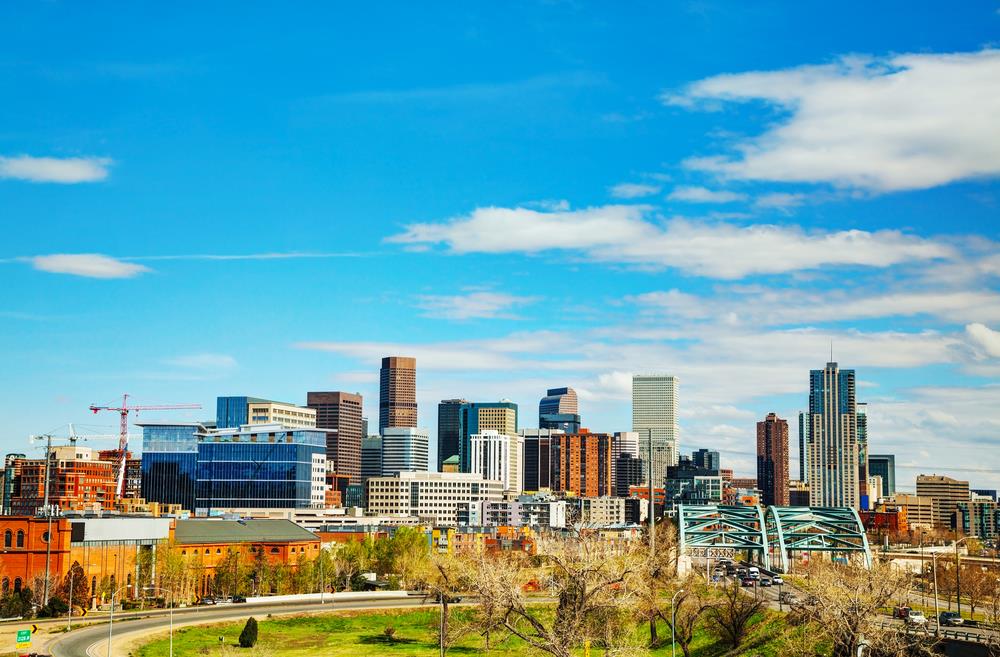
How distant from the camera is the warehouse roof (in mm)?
164025

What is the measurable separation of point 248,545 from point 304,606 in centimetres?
3013

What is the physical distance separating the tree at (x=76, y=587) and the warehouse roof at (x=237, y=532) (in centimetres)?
2091

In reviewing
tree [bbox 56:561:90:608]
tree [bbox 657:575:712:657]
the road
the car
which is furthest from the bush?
the car

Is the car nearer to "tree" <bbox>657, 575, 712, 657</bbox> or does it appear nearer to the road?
"tree" <bbox>657, 575, 712, 657</bbox>

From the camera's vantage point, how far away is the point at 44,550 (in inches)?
5399

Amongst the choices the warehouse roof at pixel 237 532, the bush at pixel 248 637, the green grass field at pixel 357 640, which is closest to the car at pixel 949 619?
the green grass field at pixel 357 640

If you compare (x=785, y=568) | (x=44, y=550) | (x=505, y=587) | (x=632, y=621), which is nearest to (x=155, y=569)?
(x=44, y=550)

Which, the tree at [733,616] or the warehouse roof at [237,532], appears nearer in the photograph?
the tree at [733,616]

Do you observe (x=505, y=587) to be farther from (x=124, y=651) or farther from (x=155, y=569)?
(x=155, y=569)

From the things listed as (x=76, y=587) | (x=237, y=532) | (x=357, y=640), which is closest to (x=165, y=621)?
(x=76, y=587)

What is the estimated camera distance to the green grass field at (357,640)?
4181 inches

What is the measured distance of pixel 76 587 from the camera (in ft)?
442

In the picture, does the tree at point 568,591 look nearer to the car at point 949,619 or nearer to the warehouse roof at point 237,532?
the car at point 949,619

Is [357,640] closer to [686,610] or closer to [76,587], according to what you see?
[686,610]
